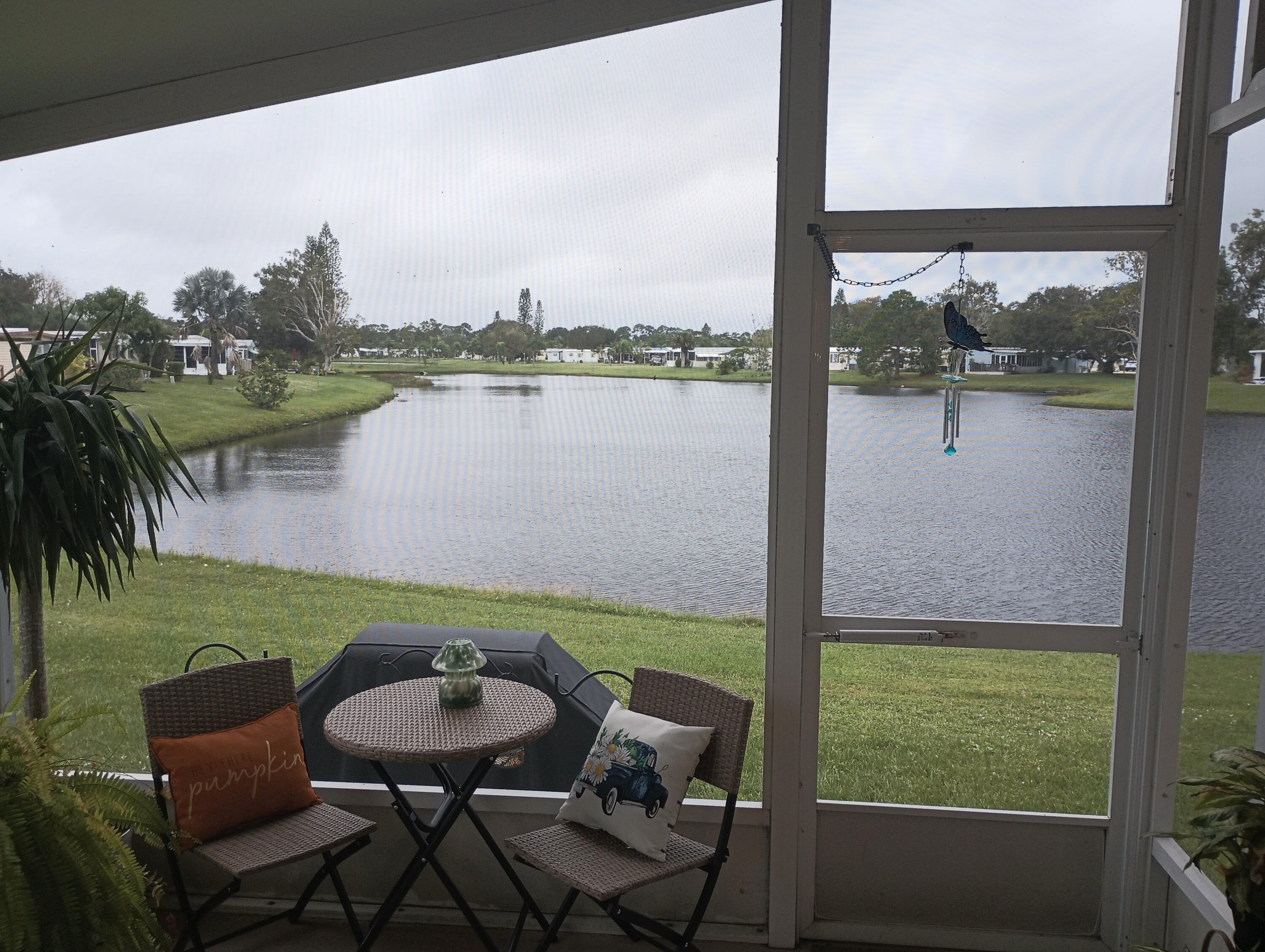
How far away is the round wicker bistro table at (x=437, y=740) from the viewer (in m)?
2.65

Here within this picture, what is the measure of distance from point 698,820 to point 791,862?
36 centimetres

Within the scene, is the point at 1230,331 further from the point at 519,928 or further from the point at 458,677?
the point at 519,928

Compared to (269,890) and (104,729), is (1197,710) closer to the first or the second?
(269,890)

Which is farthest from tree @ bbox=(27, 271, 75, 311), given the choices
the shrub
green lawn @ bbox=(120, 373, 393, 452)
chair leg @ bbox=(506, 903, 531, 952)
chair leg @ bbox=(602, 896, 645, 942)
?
chair leg @ bbox=(602, 896, 645, 942)

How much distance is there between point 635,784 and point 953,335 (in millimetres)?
1842

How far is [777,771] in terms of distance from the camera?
319 cm

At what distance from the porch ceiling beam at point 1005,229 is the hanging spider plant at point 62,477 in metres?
2.48

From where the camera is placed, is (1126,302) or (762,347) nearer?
(1126,302)

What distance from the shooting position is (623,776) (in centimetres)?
288

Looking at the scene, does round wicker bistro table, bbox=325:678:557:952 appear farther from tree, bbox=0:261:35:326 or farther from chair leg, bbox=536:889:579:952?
tree, bbox=0:261:35:326

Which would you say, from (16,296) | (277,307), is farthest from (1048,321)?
(16,296)

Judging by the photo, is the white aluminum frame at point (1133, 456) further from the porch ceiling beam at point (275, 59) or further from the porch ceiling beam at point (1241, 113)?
the porch ceiling beam at point (275, 59)

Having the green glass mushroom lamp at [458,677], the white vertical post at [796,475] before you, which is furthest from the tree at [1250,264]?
the green glass mushroom lamp at [458,677]

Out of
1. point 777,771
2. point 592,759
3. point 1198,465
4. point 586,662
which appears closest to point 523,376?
point 586,662
